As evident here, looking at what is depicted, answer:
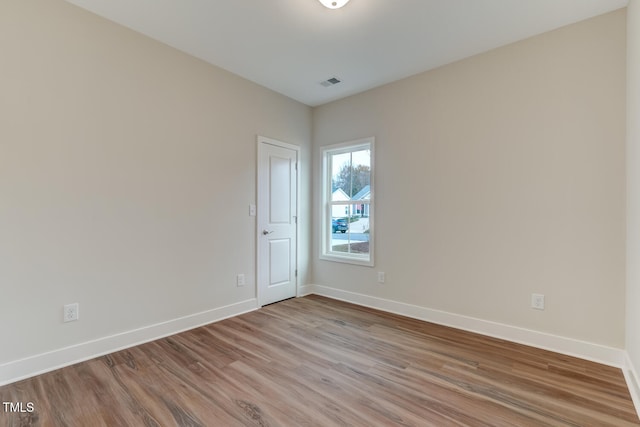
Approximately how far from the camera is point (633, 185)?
2.03 m

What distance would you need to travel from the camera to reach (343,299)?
395 cm

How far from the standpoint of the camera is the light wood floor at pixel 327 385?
170cm

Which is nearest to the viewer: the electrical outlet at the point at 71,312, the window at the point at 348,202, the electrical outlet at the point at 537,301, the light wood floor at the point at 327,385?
the light wood floor at the point at 327,385

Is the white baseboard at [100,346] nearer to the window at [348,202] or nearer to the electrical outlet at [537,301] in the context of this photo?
the window at [348,202]

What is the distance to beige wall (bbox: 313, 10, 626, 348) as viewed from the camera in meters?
2.33

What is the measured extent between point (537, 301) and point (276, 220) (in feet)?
9.32

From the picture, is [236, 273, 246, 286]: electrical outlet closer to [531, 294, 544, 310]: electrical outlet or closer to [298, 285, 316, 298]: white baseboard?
[298, 285, 316, 298]: white baseboard

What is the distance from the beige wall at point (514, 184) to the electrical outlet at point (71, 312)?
9.44ft

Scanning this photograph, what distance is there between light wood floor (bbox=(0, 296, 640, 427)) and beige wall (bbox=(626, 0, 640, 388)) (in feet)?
1.17

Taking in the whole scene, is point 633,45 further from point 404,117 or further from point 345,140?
point 345,140

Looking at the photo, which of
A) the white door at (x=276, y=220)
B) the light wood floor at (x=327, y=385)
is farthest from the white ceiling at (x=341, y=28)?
the light wood floor at (x=327, y=385)

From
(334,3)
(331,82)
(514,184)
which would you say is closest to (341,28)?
(334,3)

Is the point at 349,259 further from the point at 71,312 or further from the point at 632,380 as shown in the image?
the point at 71,312

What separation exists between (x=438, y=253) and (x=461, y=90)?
1.68 metres
